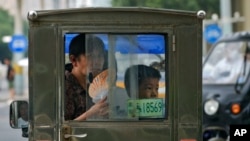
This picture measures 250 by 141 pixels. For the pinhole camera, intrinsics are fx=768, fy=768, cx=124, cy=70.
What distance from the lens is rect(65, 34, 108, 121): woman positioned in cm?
580

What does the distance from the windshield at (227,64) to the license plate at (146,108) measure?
247 inches

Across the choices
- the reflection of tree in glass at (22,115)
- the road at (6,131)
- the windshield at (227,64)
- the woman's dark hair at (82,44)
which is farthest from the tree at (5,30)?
the woman's dark hair at (82,44)

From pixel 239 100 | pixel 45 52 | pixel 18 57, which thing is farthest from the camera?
pixel 18 57

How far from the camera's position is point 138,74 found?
5871mm

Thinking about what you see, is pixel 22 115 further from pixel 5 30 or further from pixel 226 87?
pixel 5 30

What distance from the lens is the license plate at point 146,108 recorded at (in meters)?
5.86

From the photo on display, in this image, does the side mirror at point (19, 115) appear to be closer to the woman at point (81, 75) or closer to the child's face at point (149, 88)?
the woman at point (81, 75)

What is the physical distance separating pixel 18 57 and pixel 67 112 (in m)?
30.5

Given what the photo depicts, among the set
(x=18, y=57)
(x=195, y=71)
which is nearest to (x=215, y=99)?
(x=195, y=71)

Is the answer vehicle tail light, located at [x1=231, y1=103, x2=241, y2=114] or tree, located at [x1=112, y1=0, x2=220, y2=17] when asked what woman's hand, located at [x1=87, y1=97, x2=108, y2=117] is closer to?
vehicle tail light, located at [x1=231, y1=103, x2=241, y2=114]

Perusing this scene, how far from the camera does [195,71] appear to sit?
579 cm

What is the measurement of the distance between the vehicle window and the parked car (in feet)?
18.6

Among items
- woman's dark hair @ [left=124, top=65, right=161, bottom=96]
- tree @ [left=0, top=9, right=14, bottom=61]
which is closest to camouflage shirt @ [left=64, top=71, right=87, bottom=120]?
woman's dark hair @ [left=124, top=65, right=161, bottom=96]

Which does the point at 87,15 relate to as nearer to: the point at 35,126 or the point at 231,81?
the point at 35,126
